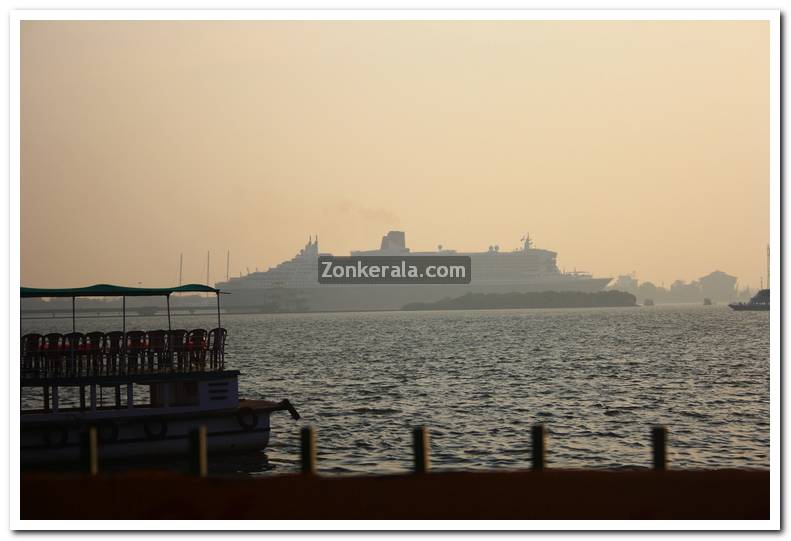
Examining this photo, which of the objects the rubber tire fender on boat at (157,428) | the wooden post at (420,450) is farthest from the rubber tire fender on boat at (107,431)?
the wooden post at (420,450)

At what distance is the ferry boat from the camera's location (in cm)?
2364

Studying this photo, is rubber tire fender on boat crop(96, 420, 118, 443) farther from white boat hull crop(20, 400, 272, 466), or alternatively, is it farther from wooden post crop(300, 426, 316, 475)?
wooden post crop(300, 426, 316, 475)

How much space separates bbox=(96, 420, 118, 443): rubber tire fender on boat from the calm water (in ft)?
9.02

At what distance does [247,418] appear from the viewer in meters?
25.9

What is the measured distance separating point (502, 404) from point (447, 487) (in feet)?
98.7

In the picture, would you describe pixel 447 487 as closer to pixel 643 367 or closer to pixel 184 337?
pixel 184 337

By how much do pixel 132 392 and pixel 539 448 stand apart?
1333 cm

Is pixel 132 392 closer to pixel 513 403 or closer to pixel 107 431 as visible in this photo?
pixel 107 431

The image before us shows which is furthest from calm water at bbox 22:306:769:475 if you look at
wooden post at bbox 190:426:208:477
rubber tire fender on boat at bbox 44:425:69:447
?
wooden post at bbox 190:426:208:477

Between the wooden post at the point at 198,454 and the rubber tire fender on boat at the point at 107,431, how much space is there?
37.9ft

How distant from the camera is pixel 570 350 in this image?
8012 cm

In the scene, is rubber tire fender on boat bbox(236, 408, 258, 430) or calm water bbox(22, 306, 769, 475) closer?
rubber tire fender on boat bbox(236, 408, 258, 430)

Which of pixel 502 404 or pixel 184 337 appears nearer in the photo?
pixel 184 337
